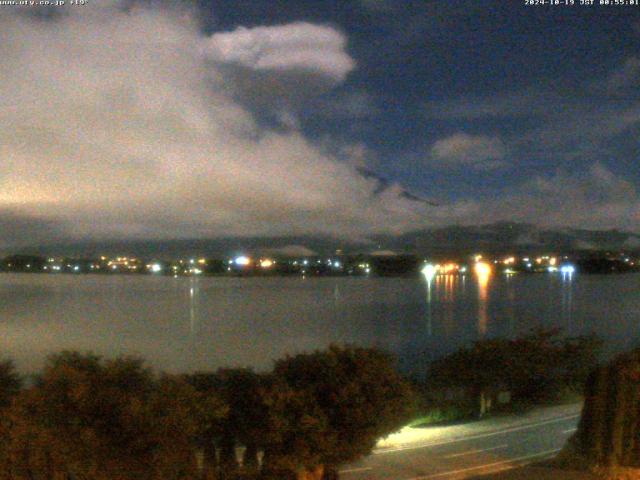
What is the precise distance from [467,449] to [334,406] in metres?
5.34

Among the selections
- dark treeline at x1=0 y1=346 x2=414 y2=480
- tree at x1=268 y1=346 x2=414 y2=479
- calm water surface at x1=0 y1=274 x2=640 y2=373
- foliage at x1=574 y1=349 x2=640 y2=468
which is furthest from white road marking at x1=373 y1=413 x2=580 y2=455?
calm water surface at x1=0 y1=274 x2=640 y2=373

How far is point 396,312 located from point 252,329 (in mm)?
18754

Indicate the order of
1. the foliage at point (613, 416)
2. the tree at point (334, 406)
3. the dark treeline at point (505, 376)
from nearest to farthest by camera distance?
the tree at point (334, 406) → the foliage at point (613, 416) → the dark treeline at point (505, 376)

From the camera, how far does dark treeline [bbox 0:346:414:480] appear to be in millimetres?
7656

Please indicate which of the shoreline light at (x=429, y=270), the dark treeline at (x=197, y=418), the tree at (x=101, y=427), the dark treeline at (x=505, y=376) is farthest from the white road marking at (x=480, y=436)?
the shoreline light at (x=429, y=270)

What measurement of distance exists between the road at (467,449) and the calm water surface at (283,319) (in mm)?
11407

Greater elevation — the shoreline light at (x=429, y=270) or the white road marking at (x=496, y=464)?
the shoreline light at (x=429, y=270)

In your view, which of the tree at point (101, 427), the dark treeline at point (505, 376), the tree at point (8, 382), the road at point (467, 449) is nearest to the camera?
the tree at point (101, 427)

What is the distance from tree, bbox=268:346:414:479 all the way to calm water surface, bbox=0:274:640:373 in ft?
64.5

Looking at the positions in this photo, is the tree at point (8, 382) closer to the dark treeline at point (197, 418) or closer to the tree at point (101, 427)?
the dark treeline at point (197, 418)

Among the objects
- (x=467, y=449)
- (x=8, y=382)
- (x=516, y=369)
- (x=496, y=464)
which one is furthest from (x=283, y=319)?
(x=8, y=382)

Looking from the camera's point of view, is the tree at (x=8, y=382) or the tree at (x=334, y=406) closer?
the tree at (x=334, y=406)

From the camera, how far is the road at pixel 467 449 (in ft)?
38.4

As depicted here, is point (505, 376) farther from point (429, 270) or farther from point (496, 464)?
point (429, 270)
